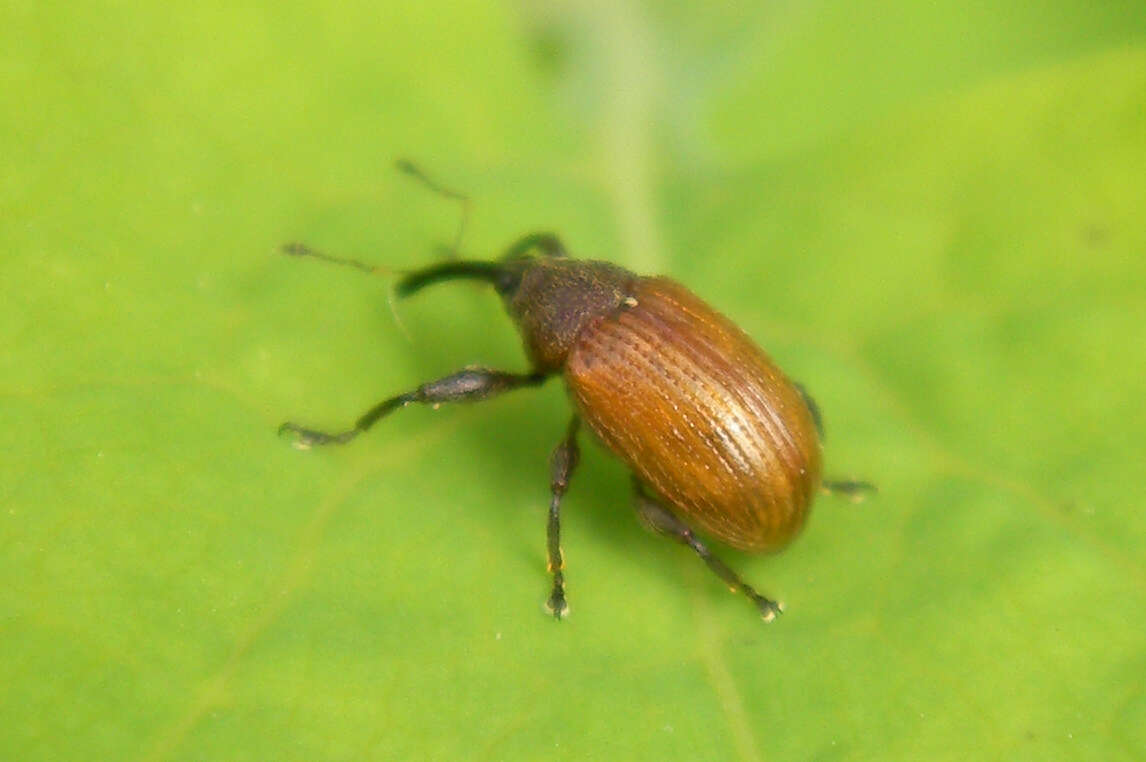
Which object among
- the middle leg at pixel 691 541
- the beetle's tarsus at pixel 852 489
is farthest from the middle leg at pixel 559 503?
the beetle's tarsus at pixel 852 489

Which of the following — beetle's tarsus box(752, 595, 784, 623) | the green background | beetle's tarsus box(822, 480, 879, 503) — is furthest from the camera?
beetle's tarsus box(822, 480, 879, 503)

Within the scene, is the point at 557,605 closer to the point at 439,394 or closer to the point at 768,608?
the point at 768,608

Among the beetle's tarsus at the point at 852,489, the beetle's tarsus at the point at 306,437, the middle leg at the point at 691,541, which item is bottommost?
the beetle's tarsus at the point at 306,437

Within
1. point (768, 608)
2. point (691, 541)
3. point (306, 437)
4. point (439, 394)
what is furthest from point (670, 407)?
point (306, 437)

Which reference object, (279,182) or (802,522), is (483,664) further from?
(279,182)

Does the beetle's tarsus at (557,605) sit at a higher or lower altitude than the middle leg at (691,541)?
lower

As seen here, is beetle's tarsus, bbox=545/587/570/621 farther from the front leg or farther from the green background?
the front leg

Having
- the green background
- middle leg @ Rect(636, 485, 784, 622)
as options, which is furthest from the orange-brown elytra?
the green background

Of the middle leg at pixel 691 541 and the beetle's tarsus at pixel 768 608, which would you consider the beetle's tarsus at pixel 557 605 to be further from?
the beetle's tarsus at pixel 768 608
